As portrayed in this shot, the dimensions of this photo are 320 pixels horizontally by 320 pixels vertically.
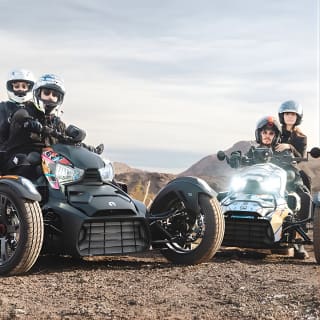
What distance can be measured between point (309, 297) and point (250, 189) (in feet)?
13.9

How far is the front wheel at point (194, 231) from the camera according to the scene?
24.5ft

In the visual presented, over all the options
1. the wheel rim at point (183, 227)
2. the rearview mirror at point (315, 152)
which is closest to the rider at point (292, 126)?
the rearview mirror at point (315, 152)

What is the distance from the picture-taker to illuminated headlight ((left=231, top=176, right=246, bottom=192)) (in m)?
9.75

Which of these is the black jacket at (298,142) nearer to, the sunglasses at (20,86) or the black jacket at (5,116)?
the sunglasses at (20,86)

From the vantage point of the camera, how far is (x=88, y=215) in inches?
274

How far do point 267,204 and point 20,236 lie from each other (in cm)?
392

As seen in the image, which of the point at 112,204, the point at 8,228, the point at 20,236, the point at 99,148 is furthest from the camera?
the point at 99,148

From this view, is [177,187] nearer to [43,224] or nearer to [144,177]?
[43,224]

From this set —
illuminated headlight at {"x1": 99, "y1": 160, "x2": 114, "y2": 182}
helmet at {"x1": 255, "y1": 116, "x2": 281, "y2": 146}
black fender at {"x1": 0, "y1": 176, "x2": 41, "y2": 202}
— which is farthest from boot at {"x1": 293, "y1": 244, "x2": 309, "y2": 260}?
black fender at {"x1": 0, "y1": 176, "x2": 41, "y2": 202}

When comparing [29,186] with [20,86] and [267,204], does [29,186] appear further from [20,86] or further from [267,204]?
[20,86]

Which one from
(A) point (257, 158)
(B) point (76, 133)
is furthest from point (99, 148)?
(A) point (257, 158)

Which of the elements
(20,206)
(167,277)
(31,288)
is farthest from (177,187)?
(31,288)

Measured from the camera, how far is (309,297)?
18.0 feet

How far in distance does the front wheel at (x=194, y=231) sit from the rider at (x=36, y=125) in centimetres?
170
